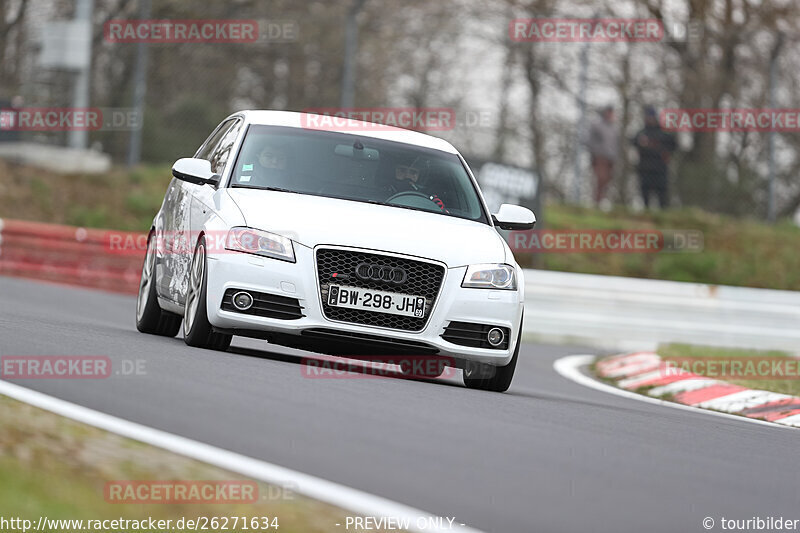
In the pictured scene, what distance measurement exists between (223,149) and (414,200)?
1.42m

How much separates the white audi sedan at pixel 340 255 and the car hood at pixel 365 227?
10 millimetres

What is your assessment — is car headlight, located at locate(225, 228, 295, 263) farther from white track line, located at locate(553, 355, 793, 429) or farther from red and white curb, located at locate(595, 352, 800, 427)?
red and white curb, located at locate(595, 352, 800, 427)

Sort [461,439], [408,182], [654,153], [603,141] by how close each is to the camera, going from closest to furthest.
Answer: [461,439] → [408,182] → [654,153] → [603,141]

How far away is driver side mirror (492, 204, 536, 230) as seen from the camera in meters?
10.1

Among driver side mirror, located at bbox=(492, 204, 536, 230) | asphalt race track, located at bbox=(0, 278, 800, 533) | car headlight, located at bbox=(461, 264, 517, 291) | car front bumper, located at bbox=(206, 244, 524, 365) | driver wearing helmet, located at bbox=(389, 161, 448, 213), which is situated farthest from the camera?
driver side mirror, located at bbox=(492, 204, 536, 230)

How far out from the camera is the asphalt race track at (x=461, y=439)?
5.13 meters

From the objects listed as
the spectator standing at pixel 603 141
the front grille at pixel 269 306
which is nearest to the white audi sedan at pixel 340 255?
the front grille at pixel 269 306

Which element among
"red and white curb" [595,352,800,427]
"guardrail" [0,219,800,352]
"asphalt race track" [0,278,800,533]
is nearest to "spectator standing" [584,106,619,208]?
"guardrail" [0,219,800,352]

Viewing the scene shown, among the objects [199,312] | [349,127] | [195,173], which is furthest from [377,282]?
[349,127]

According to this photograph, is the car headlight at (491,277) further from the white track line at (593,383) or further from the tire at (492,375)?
the white track line at (593,383)

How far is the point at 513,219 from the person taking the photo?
10.0 metres

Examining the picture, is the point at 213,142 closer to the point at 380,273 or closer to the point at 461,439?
the point at 380,273

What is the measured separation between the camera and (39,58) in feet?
74.4

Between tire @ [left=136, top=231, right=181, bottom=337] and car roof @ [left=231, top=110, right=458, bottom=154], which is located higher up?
car roof @ [left=231, top=110, right=458, bottom=154]
